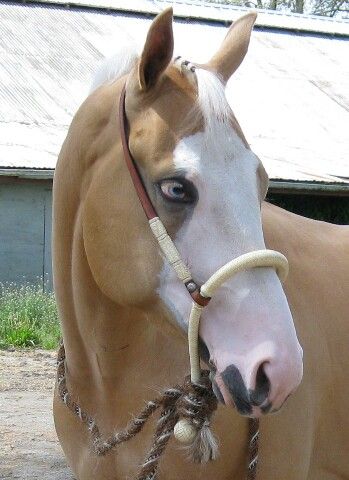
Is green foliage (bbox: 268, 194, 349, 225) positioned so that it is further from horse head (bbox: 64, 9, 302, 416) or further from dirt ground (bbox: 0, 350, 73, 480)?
horse head (bbox: 64, 9, 302, 416)

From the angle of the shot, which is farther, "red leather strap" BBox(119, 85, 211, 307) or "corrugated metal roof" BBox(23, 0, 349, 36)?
"corrugated metal roof" BBox(23, 0, 349, 36)

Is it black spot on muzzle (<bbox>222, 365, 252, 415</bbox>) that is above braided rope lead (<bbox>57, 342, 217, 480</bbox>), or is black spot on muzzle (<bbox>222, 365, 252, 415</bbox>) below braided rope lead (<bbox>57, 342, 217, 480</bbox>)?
above

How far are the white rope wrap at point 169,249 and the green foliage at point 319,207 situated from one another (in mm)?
11655

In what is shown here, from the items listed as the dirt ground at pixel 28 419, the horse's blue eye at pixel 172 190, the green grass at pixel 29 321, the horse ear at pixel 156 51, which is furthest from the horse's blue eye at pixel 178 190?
the green grass at pixel 29 321

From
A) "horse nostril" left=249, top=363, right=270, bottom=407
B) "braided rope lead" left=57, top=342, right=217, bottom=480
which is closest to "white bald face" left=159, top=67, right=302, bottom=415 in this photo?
"horse nostril" left=249, top=363, right=270, bottom=407

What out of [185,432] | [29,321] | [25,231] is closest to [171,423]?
[185,432]

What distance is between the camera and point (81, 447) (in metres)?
2.69

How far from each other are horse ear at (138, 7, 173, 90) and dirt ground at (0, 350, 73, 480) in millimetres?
3385

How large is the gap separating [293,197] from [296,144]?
1.40 meters

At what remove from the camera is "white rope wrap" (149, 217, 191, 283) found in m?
2.08

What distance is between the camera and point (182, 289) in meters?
2.11

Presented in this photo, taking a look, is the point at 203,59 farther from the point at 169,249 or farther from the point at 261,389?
the point at 261,389

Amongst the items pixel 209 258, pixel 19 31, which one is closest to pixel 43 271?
pixel 19 31

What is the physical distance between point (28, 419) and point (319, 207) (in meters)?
8.61
